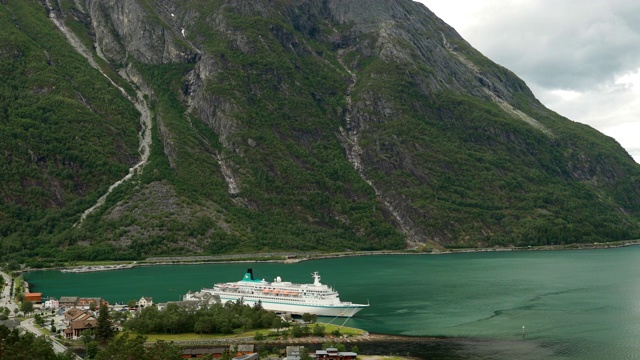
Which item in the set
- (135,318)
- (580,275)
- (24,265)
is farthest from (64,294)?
(580,275)

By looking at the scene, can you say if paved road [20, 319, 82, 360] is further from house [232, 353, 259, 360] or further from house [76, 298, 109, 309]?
house [232, 353, 259, 360]

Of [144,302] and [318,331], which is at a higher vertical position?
[144,302]

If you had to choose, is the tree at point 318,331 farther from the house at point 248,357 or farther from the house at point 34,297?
the house at point 34,297

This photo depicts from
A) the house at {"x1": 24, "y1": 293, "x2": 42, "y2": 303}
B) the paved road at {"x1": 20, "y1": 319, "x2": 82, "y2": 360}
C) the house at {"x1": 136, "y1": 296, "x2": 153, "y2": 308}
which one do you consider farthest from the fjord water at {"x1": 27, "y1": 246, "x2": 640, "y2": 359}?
the paved road at {"x1": 20, "y1": 319, "x2": 82, "y2": 360}

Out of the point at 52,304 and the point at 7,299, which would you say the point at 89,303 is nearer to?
the point at 52,304

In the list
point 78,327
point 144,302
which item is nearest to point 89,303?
point 144,302

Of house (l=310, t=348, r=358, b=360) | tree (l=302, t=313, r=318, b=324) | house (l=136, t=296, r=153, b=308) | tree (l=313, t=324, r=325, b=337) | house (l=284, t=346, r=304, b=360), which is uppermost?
house (l=136, t=296, r=153, b=308)

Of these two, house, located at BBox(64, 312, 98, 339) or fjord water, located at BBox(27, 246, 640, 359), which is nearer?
house, located at BBox(64, 312, 98, 339)

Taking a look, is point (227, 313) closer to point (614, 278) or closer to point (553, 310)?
point (553, 310)
